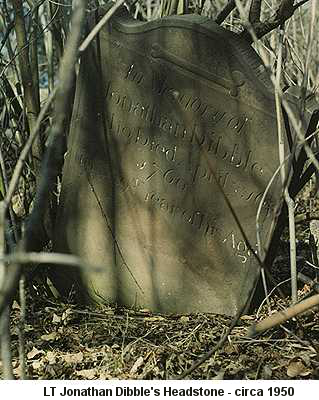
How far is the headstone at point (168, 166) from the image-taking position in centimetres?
281

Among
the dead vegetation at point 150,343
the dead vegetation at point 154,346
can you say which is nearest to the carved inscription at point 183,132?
the dead vegetation at point 150,343

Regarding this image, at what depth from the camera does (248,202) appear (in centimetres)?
285

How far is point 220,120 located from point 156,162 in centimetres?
34

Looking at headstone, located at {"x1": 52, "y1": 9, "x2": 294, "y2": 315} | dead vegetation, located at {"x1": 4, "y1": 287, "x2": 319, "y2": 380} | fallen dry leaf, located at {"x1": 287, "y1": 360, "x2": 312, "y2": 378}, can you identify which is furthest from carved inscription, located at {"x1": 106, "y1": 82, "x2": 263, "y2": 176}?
fallen dry leaf, located at {"x1": 287, "y1": 360, "x2": 312, "y2": 378}

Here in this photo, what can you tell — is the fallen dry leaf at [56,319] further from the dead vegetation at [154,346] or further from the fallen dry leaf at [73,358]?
the fallen dry leaf at [73,358]

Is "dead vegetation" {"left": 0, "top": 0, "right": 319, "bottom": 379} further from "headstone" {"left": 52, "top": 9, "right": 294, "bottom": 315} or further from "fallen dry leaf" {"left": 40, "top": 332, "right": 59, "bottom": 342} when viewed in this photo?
"headstone" {"left": 52, "top": 9, "right": 294, "bottom": 315}

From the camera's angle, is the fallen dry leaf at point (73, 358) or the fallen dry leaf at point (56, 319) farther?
the fallen dry leaf at point (56, 319)

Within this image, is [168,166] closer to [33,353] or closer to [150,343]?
[150,343]

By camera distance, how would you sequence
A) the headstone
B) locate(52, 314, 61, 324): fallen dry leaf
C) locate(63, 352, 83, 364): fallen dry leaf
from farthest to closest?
locate(52, 314, 61, 324): fallen dry leaf < the headstone < locate(63, 352, 83, 364): fallen dry leaf

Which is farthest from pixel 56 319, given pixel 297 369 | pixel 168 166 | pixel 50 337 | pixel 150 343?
pixel 297 369

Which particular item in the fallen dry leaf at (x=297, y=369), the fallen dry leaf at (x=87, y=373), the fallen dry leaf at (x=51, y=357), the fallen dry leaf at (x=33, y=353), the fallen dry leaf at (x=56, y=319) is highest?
the fallen dry leaf at (x=297, y=369)

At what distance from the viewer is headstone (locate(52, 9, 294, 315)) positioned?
2811 millimetres

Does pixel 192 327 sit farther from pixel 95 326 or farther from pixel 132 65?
pixel 132 65

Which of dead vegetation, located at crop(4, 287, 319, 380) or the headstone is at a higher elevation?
the headstone
